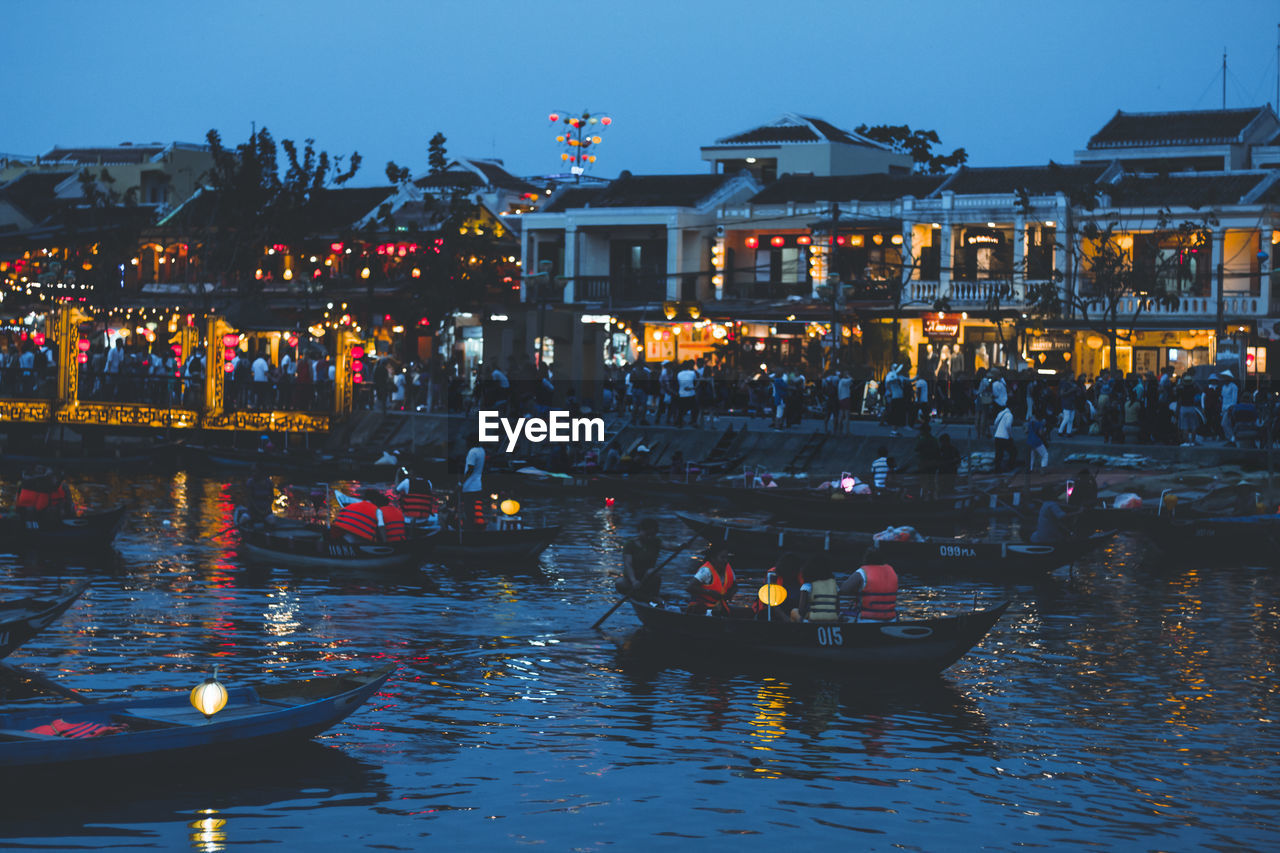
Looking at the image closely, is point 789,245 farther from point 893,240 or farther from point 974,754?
point 974,754

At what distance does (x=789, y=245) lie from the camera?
195 feet

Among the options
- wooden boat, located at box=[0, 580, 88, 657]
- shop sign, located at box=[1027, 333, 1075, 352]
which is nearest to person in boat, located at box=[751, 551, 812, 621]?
wooden boat, located at box=[0, 580, 88, 657]

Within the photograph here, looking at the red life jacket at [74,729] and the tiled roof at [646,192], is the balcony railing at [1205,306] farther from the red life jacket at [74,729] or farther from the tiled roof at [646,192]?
the red life jacket at [74,729]

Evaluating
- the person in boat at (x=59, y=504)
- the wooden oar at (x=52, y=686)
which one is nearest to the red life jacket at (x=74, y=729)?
the wooden oar at (x=52, y=686)

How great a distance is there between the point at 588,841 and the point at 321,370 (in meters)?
37.5

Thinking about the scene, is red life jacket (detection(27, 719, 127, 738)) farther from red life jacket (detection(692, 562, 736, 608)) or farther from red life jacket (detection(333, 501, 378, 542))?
red life jacket (detection(333, 501, 378, 542))

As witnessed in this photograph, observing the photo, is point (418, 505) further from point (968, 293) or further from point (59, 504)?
point (968, 293)

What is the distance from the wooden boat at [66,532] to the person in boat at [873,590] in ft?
49.3

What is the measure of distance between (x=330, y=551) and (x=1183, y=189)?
36.7m

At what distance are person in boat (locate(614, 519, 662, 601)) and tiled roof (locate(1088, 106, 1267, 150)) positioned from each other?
4296cm

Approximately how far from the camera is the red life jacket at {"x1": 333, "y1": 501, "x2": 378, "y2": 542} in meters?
26.0

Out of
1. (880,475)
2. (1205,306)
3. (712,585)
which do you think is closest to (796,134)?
(1205,306)

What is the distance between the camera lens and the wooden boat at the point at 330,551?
2586 cm

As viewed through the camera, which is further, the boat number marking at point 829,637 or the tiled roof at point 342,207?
the tiled roof at point 342,207
